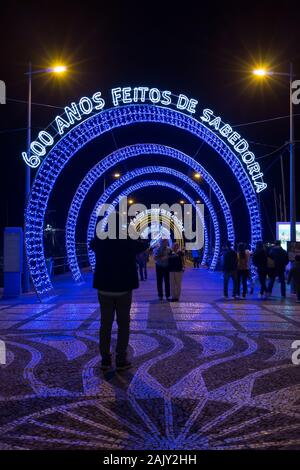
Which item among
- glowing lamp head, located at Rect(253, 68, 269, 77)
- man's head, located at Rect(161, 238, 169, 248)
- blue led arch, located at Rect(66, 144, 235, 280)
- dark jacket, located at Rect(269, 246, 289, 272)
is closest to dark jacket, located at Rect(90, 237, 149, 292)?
man's head, located at Rect(161, 238, 169, 248)

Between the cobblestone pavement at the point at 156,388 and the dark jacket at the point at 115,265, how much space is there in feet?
3.59

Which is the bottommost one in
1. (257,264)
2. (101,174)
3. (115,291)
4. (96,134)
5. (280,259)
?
(115,291)

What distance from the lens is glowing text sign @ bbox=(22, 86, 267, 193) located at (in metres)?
16.0

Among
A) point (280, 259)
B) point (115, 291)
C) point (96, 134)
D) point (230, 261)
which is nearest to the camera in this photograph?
point (115, 291)

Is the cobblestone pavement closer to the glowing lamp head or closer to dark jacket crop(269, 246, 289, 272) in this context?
dark jacket crop(269, 246, 289, 272)

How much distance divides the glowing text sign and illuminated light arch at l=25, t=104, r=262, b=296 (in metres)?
0.26

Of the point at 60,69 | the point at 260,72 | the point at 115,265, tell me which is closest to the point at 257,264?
the point at 260,72

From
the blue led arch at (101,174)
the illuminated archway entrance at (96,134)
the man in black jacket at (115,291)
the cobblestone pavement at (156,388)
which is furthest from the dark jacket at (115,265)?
the blue led arch at (101,174)

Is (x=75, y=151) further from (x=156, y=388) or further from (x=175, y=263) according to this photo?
(x=156, y=388)

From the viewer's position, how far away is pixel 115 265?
6961mm

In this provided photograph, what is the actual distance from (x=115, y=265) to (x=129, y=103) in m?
11.0

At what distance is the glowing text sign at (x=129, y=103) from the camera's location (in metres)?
16.0

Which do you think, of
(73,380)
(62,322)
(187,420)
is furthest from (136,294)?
(187,420)
